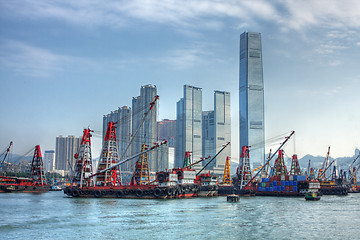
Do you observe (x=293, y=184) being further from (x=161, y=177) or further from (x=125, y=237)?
(x=125, y=237)

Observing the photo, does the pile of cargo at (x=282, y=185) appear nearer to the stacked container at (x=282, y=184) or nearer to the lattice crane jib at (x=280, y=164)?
the stacked container at (x=282, y=184)

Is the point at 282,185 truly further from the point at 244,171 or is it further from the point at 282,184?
the point at 244,171

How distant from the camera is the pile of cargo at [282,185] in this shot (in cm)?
14050

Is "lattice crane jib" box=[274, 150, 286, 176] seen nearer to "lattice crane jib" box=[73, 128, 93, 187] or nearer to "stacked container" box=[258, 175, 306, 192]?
"stacked container" box=[258, 175, 306, 192]

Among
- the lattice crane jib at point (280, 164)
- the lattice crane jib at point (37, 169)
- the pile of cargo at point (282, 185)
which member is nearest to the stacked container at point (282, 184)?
the pile of cargo at point (282, 185)

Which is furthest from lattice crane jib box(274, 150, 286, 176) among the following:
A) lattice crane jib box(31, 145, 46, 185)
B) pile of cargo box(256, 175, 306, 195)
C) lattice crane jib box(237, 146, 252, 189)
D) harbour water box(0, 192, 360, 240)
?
lattice crane jib box(31, 145, 46, 185)

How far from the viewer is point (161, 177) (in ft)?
345

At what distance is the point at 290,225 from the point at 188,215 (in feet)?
57.7

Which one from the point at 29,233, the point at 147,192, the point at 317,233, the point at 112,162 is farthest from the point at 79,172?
the point at 317,233

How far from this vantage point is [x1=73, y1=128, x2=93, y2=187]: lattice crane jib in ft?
386

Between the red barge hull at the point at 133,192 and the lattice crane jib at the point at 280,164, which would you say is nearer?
the red barge hull at the point at 133,192

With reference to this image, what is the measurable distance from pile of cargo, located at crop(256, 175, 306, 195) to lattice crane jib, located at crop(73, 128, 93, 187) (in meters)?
68.4

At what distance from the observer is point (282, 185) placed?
14400 cm

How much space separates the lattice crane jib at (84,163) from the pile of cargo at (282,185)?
68.4m
